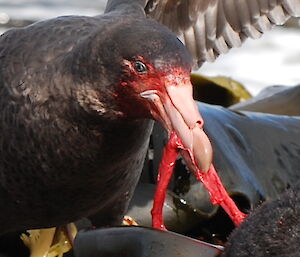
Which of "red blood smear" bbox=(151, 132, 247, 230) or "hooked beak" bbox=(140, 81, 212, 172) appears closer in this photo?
"hooked beak" bbox=(140, 81, 212, 172)

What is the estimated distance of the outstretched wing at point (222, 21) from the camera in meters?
4.84

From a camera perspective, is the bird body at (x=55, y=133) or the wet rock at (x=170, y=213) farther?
the wet rock at (x=170, y=213)

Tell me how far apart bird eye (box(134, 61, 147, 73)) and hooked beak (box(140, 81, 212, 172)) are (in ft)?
0.20

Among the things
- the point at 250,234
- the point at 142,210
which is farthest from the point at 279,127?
the point at 250,234

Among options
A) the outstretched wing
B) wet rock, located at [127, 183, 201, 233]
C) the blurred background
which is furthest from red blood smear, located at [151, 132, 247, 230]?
the blurred background

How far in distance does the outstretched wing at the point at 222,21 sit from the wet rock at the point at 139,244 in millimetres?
1667

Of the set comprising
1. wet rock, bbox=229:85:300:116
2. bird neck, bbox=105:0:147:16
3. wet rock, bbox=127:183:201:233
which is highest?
bird neck, bbox=105:0:147:16

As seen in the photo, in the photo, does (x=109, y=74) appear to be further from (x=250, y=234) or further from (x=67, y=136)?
(x=250, y=234)

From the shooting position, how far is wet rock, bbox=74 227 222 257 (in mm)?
3139

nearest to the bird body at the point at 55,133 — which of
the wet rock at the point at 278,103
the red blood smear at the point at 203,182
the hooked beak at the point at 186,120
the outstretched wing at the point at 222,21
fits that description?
the red blood smear at the point at 203,182

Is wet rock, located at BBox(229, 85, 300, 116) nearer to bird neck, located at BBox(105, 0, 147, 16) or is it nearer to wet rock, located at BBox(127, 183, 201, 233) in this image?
wet rock, located at BBox(127, 183, 201, 233)

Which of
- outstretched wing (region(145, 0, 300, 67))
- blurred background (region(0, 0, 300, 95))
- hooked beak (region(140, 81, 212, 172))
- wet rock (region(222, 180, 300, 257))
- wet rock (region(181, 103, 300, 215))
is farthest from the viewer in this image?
blurred background (region(0, 0, 300, 95))

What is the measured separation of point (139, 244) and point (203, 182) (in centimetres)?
33

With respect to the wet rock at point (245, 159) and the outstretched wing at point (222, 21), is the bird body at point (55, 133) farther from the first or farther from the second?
the outstretched wing at point (222, 21)
